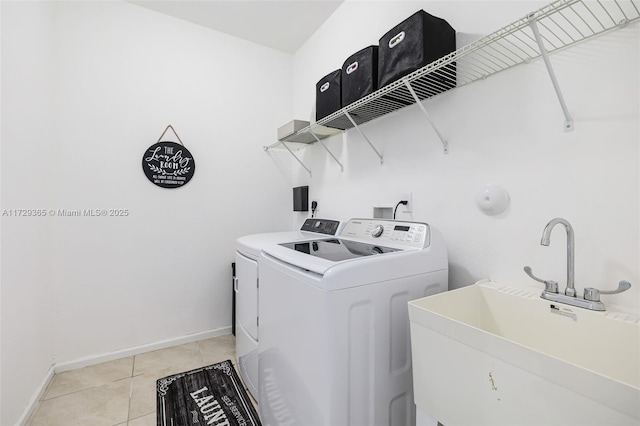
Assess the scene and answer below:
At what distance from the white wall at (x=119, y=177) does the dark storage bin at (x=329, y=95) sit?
1.00 m

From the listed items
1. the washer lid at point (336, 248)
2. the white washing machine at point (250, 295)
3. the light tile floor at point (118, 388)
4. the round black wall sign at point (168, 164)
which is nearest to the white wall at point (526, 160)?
the washer lid at point (336, 248)

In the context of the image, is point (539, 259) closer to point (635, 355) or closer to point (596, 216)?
point (596, 216)

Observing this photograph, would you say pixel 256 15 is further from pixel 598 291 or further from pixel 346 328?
pixel 598 291

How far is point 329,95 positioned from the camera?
6.37 ft

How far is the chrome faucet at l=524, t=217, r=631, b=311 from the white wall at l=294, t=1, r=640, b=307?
0.24 feet

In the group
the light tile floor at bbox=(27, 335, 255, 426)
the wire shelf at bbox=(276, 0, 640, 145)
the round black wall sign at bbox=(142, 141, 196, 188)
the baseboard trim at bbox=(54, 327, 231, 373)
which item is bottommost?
the light tile floor at bbox=(27, 335, 255, 426)

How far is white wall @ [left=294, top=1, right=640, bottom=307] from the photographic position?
3.13 ft

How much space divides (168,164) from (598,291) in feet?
8.98

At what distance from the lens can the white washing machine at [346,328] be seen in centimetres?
102

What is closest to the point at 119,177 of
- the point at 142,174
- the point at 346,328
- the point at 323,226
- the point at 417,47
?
the point at 142,174

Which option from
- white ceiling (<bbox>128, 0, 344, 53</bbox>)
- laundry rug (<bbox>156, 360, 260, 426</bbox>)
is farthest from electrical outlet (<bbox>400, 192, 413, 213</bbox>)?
white ceiling (<bbox>128, 0, 344, 53</bbox>)

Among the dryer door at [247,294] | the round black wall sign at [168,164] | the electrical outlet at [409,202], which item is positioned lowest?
the dryer door at [247,294]

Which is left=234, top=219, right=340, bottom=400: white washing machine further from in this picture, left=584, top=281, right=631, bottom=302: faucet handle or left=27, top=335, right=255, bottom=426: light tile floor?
left=584, top=281, right=631, bottom=302: faucet handle

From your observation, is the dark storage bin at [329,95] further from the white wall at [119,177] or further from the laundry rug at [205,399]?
the laundry rug at [205,399]
